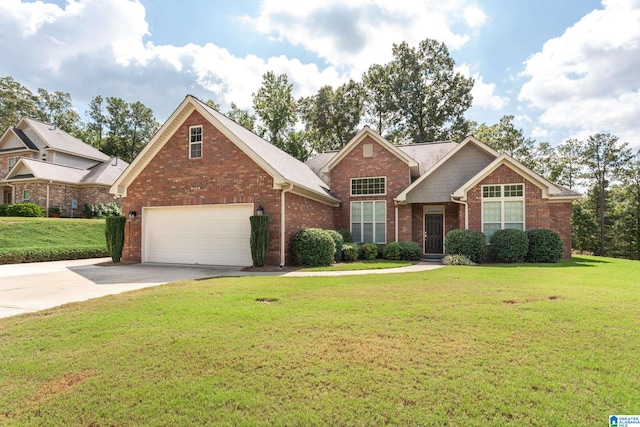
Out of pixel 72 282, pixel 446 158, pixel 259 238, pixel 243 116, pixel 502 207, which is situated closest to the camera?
pixel 72 282

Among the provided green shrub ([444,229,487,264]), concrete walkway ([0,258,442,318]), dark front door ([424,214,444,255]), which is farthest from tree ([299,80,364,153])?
concrete walkway ([0,258,442,318])

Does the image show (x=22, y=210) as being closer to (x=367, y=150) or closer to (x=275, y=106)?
(x=275, y=106)

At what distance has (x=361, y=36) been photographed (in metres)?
16.3

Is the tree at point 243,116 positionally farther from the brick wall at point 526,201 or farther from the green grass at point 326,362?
the green grass at point 326,362

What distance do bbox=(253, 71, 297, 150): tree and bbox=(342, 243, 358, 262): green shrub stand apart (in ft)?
74.1

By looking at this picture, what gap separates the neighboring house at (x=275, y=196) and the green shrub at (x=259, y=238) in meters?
0.45

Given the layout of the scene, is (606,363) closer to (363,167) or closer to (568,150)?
(363,167)

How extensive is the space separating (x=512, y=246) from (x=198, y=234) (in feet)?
43.1

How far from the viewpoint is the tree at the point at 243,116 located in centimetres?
3641

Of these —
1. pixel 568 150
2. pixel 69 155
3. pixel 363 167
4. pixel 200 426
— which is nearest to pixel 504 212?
pixel 363 167

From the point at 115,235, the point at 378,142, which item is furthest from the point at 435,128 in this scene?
the point at 115,235

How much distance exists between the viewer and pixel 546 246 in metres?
13.4

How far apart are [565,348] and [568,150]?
41.2 meters

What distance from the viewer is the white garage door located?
13.1m
